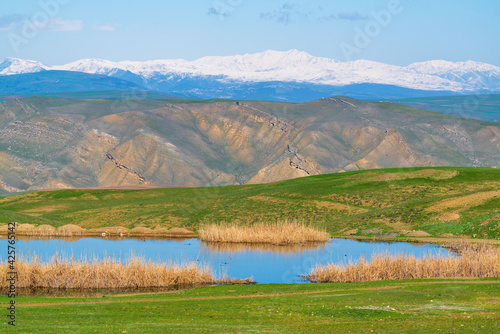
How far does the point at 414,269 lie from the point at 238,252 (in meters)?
21.7

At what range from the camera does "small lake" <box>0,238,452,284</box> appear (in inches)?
1874

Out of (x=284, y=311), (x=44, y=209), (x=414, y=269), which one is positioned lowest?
(x=44, y=209)

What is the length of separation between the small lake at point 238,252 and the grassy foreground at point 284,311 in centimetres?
1070


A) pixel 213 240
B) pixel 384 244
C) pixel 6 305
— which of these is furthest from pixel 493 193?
pixel 6 305

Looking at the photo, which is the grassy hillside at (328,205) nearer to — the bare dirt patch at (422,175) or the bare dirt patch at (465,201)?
the bare dirt patch at (422,175)

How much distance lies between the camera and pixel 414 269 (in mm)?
39656

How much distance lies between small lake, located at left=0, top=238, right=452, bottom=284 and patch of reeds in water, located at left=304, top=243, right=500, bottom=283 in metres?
3.51

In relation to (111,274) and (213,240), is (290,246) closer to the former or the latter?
(213,240)

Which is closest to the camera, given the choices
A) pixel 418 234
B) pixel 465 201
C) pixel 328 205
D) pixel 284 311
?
pixel 284 311

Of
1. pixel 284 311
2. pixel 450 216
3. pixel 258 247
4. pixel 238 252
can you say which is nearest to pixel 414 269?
pixel 284 311

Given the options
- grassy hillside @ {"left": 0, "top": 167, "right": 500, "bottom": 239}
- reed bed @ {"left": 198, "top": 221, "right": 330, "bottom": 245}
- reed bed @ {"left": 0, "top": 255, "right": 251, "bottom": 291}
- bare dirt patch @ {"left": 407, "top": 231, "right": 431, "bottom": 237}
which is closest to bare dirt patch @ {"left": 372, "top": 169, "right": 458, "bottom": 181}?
grassy hillside @ {"left": 0, "top": 167, "right": 500, "bottom": 239}

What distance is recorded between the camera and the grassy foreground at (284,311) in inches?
930

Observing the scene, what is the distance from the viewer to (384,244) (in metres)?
62.2

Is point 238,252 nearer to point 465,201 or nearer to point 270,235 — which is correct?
point 270,235
